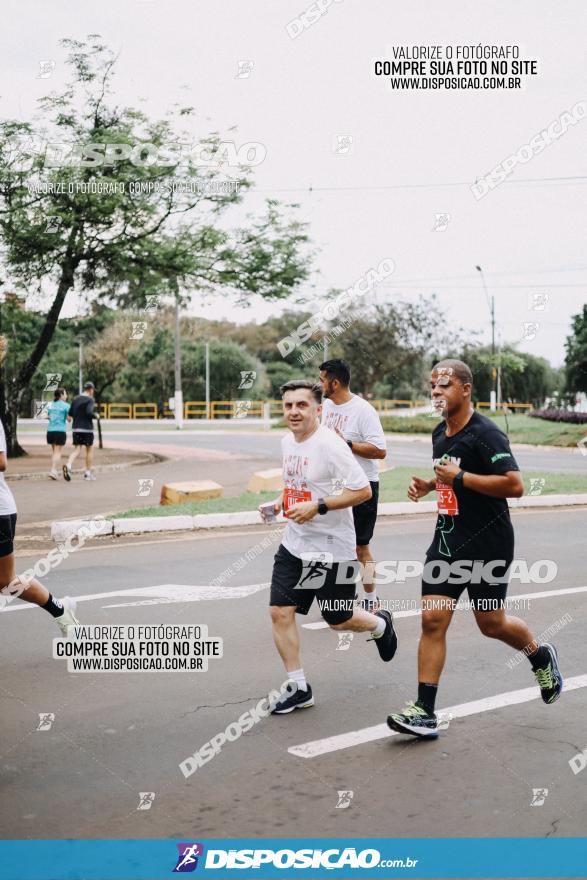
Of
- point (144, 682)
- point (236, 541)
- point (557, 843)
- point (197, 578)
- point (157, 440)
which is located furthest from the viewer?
point (157, 440)

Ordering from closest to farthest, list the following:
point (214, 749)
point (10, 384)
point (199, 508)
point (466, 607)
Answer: point (214, 749) → point (466, 607) → point (199, 508) → point (10, 384)

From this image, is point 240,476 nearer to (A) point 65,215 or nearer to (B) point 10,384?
(A) point 65,215

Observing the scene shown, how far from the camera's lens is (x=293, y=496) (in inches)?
215

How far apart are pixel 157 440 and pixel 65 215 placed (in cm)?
1645

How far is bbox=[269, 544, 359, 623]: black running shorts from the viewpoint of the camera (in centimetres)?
529

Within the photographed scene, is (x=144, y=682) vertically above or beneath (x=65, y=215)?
beneath

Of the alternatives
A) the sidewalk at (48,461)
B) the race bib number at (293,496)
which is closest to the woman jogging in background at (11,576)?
the race bib number at (293,496)

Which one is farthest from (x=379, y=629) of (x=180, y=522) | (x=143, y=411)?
(x=143, y=411)

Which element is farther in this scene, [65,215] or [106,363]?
[106,363]

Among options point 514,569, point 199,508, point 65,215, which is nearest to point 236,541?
point 199,508

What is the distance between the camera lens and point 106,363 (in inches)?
2013

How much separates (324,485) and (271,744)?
1.40m

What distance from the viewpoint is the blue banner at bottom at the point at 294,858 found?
3510mm

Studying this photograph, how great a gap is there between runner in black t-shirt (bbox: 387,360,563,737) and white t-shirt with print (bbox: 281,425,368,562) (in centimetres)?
59
